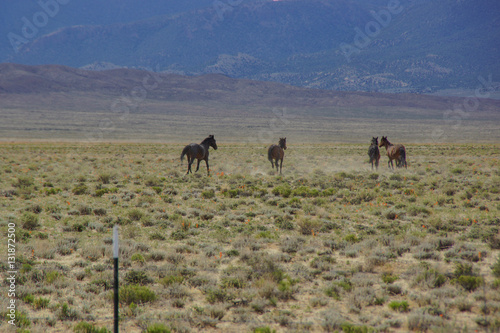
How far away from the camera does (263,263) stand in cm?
785

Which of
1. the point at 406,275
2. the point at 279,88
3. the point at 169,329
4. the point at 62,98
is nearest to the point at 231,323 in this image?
the point at 169,329

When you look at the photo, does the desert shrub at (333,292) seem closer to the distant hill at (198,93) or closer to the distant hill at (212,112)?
the distant hill at (212,112)

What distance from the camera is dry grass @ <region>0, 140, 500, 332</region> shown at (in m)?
5.97

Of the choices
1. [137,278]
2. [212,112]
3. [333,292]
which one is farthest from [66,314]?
[212,112]

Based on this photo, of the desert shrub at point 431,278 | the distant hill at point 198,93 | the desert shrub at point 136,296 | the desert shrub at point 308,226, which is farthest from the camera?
the distant hill at point 198,93

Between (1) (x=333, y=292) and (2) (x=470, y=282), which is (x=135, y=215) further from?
(2) (x=470, y=282)

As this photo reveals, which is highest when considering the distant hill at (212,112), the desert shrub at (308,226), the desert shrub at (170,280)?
the distant hill at (212,112)

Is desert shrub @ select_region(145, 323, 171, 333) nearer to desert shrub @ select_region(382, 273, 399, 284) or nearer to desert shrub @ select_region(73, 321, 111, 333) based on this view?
desert shrub @ select_region(73, 321, 111, 333)

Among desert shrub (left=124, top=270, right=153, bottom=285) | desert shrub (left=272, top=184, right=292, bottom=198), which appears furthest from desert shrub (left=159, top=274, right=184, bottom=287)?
desert shrub (left=272, top=184, right=292, bottom=198)

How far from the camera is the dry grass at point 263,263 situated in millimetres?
5973

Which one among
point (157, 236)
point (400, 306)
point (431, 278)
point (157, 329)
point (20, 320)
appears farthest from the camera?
point (157, 236)

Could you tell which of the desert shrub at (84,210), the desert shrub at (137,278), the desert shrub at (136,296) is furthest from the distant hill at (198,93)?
the desert shrub at (136,296)

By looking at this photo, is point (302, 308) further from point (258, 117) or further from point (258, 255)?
point (258, 117)

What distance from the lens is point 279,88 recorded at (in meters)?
197
